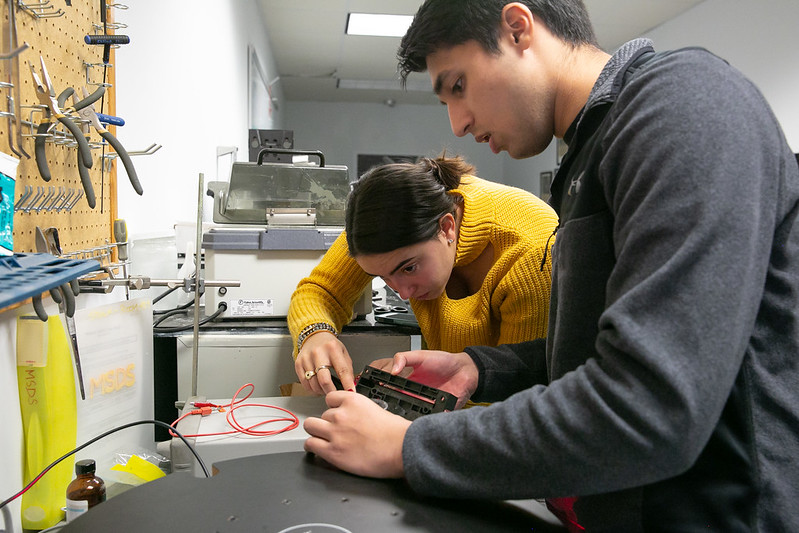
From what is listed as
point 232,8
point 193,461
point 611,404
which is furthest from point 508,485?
point 232,8

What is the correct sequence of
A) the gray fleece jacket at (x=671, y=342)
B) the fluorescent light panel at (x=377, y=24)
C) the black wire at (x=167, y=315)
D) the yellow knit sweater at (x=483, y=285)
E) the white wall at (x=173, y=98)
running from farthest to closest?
1. the fluorescent light panel at (x=377, y=24)
2. the white wall at (x=173, y=98)
3. the black wire at (x=167, y=315)
4. the yellow knit sweater at (x=483, y=285)
5. the gray fleece jacket at (x=671, y=342)

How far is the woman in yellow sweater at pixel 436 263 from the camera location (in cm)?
106

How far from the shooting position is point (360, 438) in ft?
2.02

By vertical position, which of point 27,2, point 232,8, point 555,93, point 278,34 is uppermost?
point 278,34

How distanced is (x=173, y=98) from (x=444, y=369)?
1.39 m

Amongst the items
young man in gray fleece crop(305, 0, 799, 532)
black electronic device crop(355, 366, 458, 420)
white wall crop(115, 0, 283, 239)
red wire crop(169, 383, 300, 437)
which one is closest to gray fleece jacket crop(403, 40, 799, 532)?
young man in gray fleece crop(305, 0, 799, 532)

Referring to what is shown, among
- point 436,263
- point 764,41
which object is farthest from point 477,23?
point 764,41

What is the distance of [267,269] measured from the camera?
1298mm

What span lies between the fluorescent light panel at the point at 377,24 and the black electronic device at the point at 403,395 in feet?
13.0

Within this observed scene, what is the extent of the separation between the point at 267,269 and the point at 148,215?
1.62 feet

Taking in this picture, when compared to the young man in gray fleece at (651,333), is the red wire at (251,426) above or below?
below

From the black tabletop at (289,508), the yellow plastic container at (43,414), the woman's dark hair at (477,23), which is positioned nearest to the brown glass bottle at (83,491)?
the yellow plastic container at (43,414)

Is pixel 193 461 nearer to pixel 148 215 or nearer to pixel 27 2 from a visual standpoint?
pixel 27 2

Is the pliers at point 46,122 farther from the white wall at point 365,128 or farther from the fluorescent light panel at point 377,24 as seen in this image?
the white wall at point 365,128
